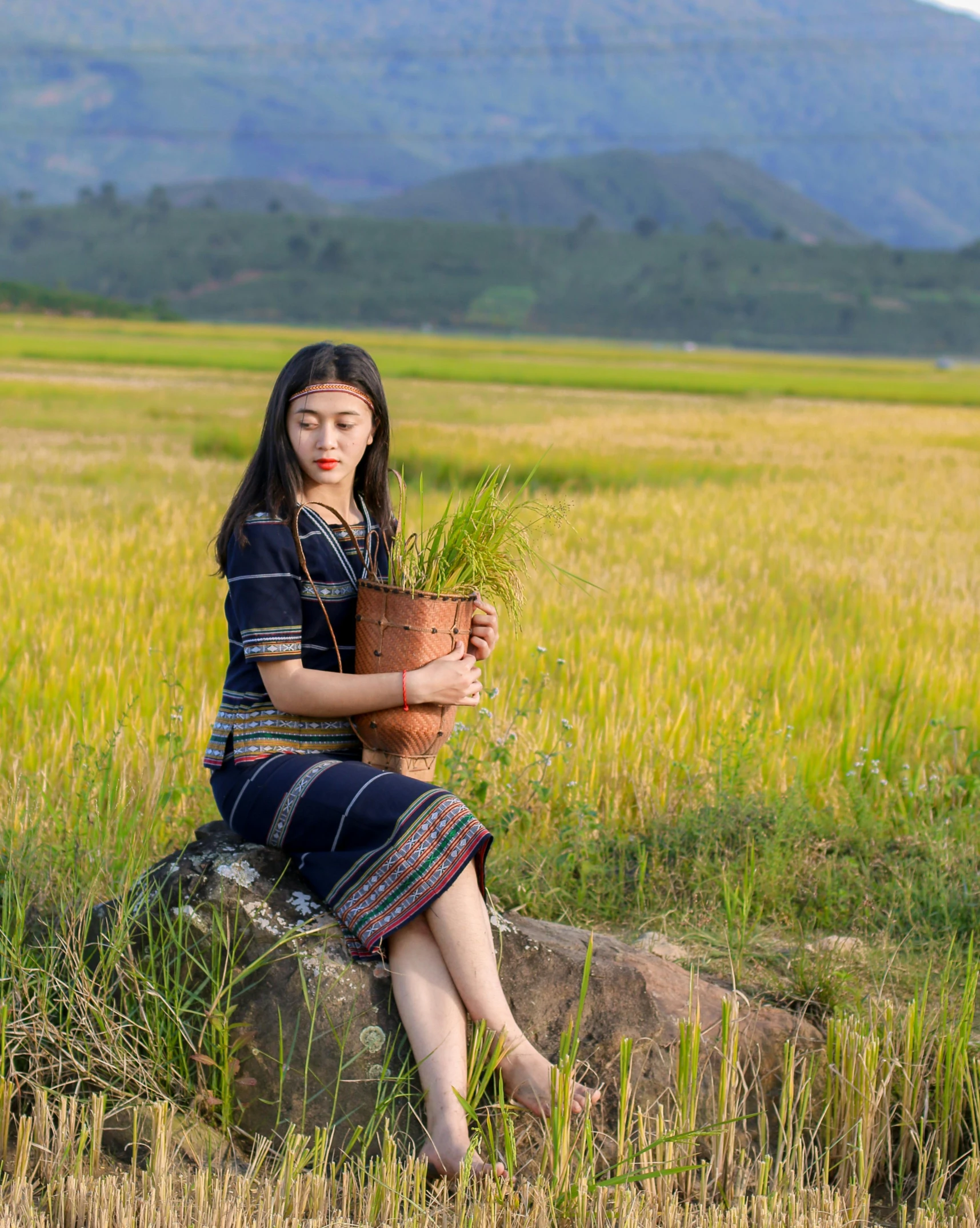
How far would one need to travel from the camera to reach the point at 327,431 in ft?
8.55

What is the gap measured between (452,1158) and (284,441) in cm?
144

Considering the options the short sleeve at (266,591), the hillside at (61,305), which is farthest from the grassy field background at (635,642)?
the hillside at (61,305)

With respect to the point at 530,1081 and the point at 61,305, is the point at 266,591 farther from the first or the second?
the point at 61,305

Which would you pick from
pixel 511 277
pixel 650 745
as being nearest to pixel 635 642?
pixel 650 745

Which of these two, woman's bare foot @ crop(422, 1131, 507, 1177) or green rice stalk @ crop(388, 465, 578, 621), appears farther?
green rice stalk @ crop(388, 465, 578, 621)

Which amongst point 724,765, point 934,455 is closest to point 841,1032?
point 724,765

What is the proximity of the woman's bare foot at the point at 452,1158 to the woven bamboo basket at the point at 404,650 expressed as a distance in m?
0.70

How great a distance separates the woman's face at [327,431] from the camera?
2607mm

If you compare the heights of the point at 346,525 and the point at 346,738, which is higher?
the point at 346,525

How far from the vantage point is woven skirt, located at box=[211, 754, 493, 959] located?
2.29 m

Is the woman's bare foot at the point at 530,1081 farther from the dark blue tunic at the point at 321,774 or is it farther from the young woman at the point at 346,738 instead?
the dark blue tunic at the point at 321,774

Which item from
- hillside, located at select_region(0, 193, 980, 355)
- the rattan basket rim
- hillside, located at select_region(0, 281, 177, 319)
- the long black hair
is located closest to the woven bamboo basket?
the rattan basket rim

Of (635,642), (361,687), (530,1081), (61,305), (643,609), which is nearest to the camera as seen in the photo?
(530,1081)

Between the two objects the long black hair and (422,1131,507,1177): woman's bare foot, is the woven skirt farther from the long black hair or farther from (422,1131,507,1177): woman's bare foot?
the long black hair
